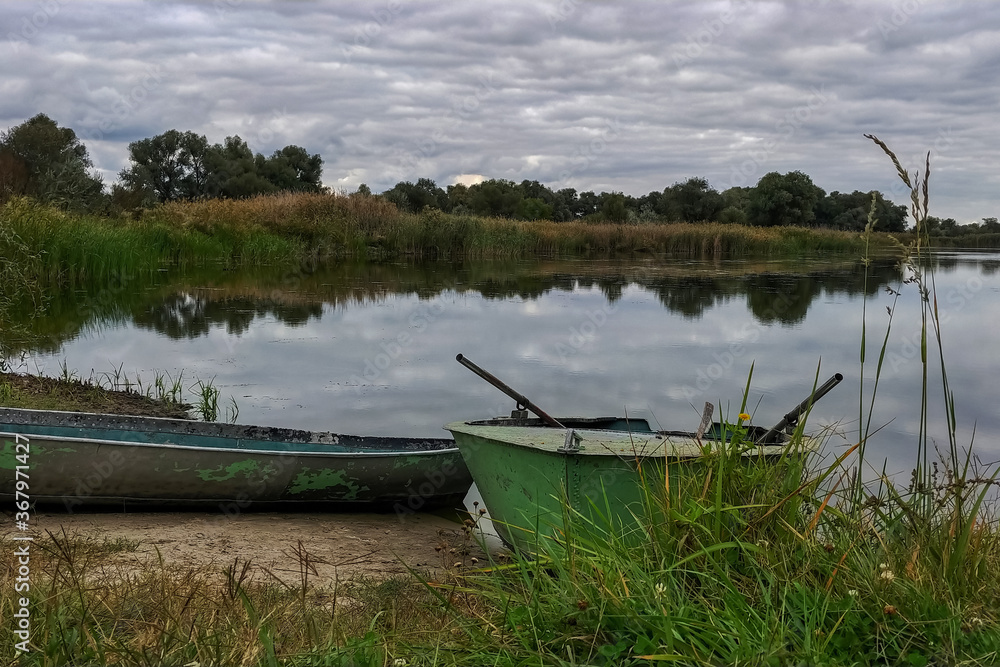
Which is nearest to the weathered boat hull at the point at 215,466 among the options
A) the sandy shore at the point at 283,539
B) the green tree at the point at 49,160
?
the sandy shore at the point at 283,539

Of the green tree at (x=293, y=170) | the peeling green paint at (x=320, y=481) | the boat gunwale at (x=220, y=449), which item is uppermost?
the green tree at (x=293, y=170)

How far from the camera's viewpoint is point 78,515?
5.12m

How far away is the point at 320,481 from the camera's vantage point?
5391 millimetres

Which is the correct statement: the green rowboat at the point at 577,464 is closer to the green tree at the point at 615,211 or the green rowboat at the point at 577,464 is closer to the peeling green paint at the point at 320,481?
the peeling green paint at the point at 320,481

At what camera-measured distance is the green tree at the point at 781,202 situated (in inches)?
2071

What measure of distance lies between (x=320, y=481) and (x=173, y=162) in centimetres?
4577

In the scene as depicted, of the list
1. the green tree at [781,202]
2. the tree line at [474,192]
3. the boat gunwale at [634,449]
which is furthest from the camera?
the green tree at [781,202]

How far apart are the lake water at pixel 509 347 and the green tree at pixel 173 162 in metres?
27.8

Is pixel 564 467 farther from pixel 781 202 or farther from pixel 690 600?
pixel 781 202

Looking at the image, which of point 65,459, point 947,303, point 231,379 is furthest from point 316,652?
point 947,303

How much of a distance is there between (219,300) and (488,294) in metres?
5.72

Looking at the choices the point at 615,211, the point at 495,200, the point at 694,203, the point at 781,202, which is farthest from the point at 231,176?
the point at 781,202

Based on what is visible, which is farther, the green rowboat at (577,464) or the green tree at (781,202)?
the green tree at (781,202)

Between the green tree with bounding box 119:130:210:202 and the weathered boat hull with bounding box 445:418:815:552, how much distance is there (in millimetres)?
44865
